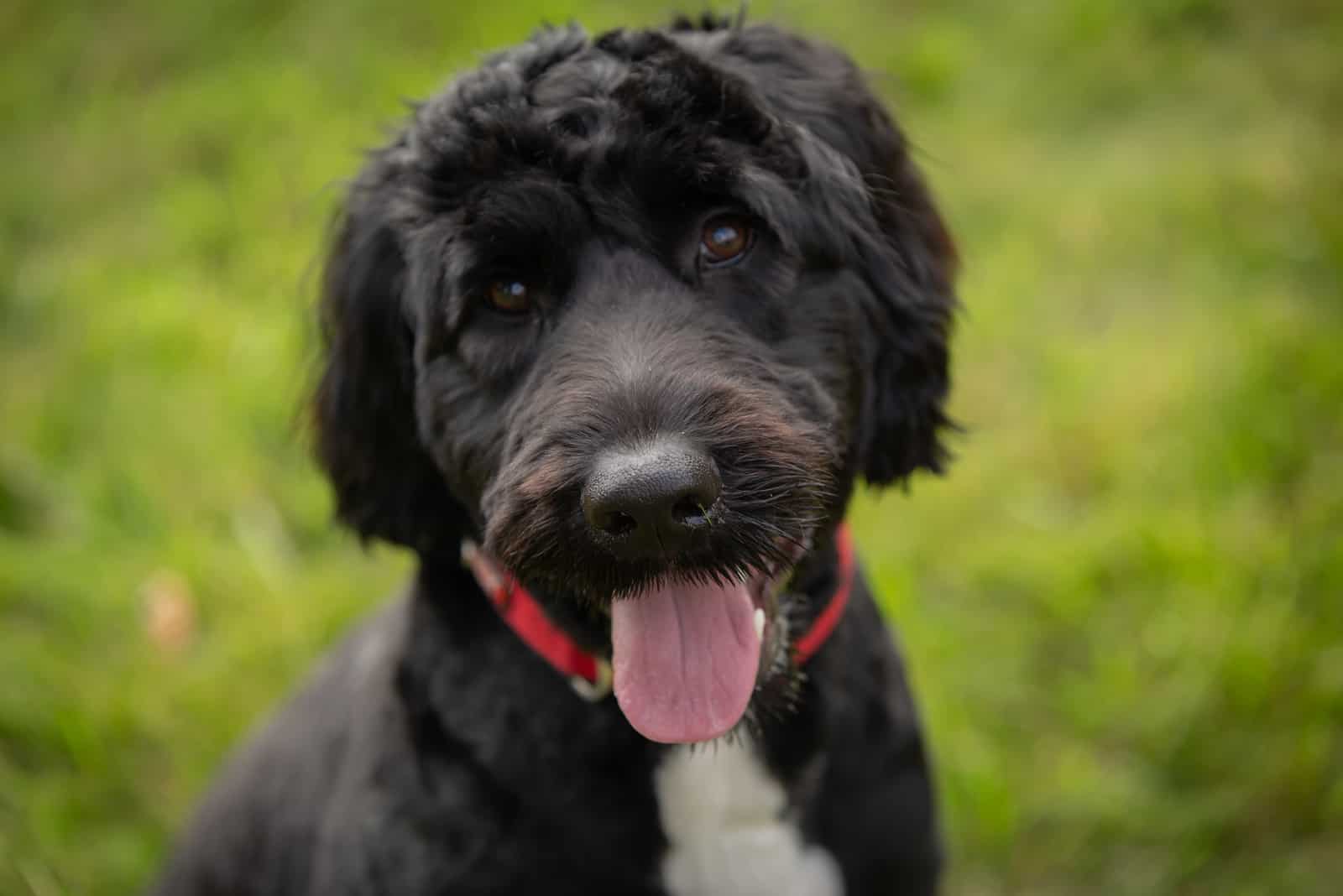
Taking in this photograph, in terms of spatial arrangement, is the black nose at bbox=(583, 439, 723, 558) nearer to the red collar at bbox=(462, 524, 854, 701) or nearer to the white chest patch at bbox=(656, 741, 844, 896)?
the red collar at bbox=(462, 524, 854, 701)

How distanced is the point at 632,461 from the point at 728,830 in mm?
892

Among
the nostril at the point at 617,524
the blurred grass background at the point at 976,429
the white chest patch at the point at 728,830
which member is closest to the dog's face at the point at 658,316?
the nostril at the point at 617,524

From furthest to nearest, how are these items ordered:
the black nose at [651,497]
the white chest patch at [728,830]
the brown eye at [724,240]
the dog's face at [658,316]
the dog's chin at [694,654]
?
1. the white chest patch at [728,830]
2. the brown eye at [724,240]
3. the dog's chin at [694,654]
4. the dog's face at [658,316]
5. the black nose at [651,497]

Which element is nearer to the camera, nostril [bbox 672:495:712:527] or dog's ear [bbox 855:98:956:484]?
nostril [bbox 672:495:712:527]

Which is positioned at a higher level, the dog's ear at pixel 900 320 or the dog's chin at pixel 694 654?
the dog's ear at pixel 900 320

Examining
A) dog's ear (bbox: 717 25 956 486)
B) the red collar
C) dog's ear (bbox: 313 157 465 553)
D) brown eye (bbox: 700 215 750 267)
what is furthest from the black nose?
dog's ear (bbox: 313 157 465 553)

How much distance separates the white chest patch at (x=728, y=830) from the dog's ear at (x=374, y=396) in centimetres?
66

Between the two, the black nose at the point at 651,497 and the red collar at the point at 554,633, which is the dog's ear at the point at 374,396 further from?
the black nose at the point at 651,497

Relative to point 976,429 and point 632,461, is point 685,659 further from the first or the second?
point 976,429

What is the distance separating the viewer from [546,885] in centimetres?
222

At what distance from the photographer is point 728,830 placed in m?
2.31

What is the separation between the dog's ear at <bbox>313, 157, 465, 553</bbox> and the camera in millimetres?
2361

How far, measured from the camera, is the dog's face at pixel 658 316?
1893mm

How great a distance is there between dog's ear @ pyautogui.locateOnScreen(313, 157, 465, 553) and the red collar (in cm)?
19
